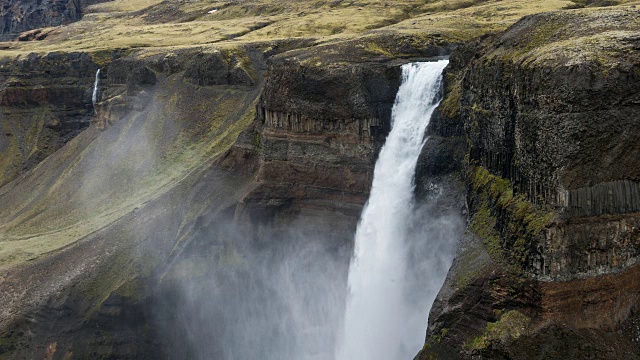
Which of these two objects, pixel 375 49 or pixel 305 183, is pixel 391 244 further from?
pixel 375 49

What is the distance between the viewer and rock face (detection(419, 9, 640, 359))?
103 ft

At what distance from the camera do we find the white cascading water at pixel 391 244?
4531cm

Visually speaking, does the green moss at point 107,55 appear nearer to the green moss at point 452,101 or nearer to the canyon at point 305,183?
the canyon at point 305,183

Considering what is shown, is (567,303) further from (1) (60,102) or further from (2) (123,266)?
(1) (60,102)

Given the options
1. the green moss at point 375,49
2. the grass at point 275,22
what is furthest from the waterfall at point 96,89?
the green moss at point 375,49

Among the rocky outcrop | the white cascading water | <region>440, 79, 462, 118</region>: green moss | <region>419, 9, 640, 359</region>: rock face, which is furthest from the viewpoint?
the rocky outcrop

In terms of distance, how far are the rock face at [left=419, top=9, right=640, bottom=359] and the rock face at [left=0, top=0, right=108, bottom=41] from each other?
17243cm

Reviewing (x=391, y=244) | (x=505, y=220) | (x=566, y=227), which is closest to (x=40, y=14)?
(x=391, y=244)

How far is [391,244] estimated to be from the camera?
49.3 m

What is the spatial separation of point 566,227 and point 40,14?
18192cm

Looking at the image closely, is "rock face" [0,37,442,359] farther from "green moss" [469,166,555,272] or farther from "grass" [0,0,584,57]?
"green moss" [469,166,555,272]

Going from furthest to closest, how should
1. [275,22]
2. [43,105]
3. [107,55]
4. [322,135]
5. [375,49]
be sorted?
1. [275,22]
2. [43,105]
3. [107,55]
4. [375,49]
5. [322,135]

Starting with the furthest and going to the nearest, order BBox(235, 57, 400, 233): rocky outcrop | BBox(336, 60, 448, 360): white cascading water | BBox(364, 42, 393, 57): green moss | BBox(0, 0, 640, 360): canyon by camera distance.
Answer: BBox(364, 42, 393, 57): green moss < BBox(235, 57, 400, 233): rocky outcrop < BBox(336, 60, 448, 360): white cascading water < BBox(0, 0, 640, 360): canyon

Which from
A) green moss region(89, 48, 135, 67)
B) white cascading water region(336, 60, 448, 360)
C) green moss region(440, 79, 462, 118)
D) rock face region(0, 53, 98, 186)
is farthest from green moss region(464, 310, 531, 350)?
rock face region(0, 53, 98, 186)
